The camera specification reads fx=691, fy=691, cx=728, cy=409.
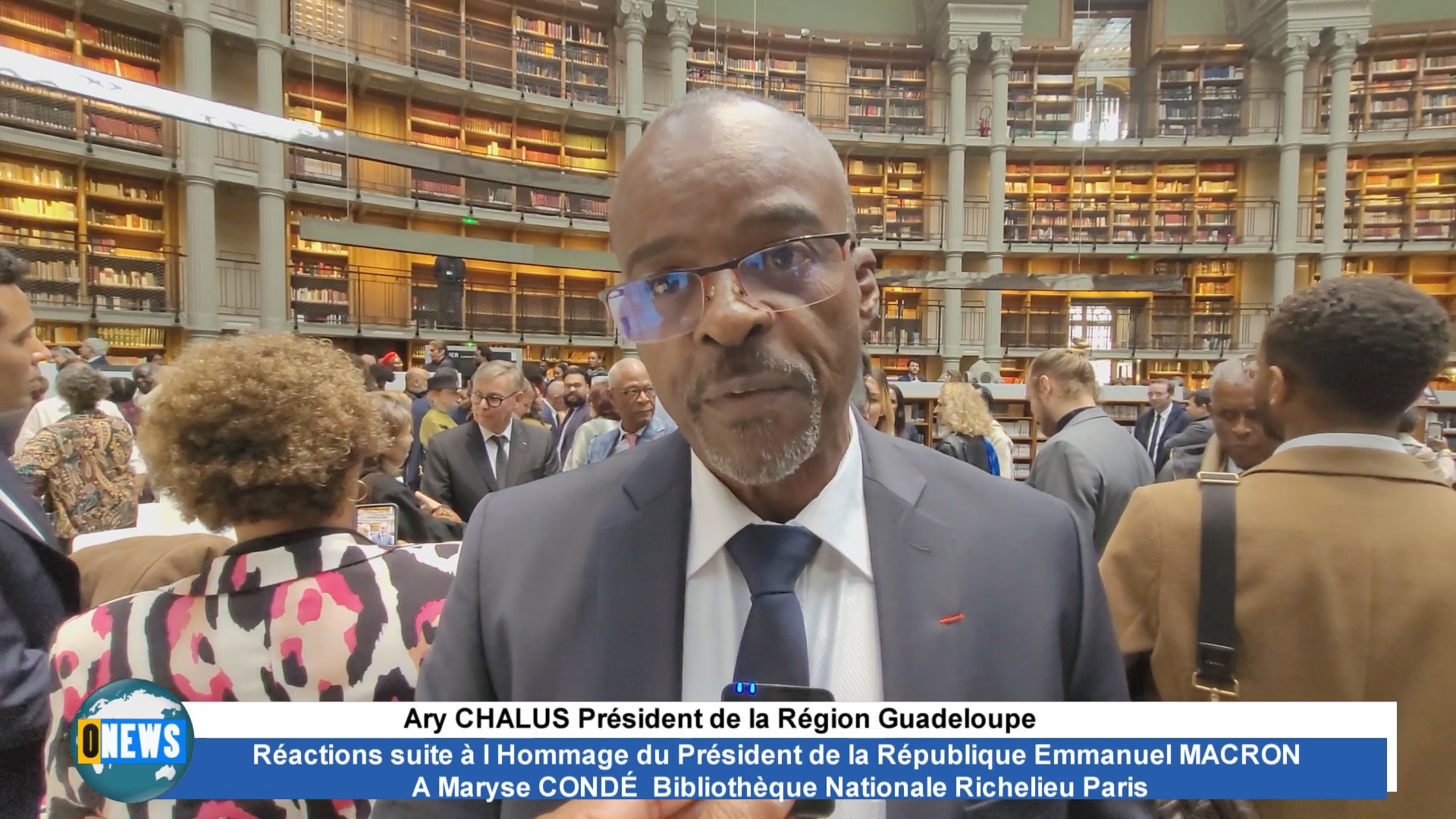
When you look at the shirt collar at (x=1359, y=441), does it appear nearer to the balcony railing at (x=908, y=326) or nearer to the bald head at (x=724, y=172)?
the bald head at (x=724, y=172)

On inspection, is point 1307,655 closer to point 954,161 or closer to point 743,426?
point 743,426

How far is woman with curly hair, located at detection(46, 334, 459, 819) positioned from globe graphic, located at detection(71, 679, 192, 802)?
2cm

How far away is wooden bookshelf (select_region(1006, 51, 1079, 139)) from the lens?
543 inches

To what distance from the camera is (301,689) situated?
1074 millimetres

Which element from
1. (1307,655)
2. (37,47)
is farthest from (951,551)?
(37,47)

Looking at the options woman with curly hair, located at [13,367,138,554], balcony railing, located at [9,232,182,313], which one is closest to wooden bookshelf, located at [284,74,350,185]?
balcony railing, located at [9,232,182,313]

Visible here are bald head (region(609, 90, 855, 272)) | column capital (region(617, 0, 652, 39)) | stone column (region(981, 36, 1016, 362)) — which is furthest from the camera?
stone column (region(981, 36, 1016, 362))

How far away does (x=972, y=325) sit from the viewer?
44.9 feet

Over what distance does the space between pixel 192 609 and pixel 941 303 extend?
13889mm

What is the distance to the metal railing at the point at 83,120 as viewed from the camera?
834 cm

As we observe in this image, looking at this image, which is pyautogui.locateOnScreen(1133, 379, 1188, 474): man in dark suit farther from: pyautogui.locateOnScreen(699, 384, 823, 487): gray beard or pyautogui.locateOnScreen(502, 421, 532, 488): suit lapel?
pyautogui.locateOnScreen(699, 384, 823, 487): gray beard

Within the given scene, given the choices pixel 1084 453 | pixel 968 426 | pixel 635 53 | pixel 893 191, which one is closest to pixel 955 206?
pixel 893 191

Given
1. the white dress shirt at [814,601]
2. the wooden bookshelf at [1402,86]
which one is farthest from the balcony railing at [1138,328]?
the white dress shirt at [814,601]

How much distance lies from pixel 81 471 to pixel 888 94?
1432 centimetres
